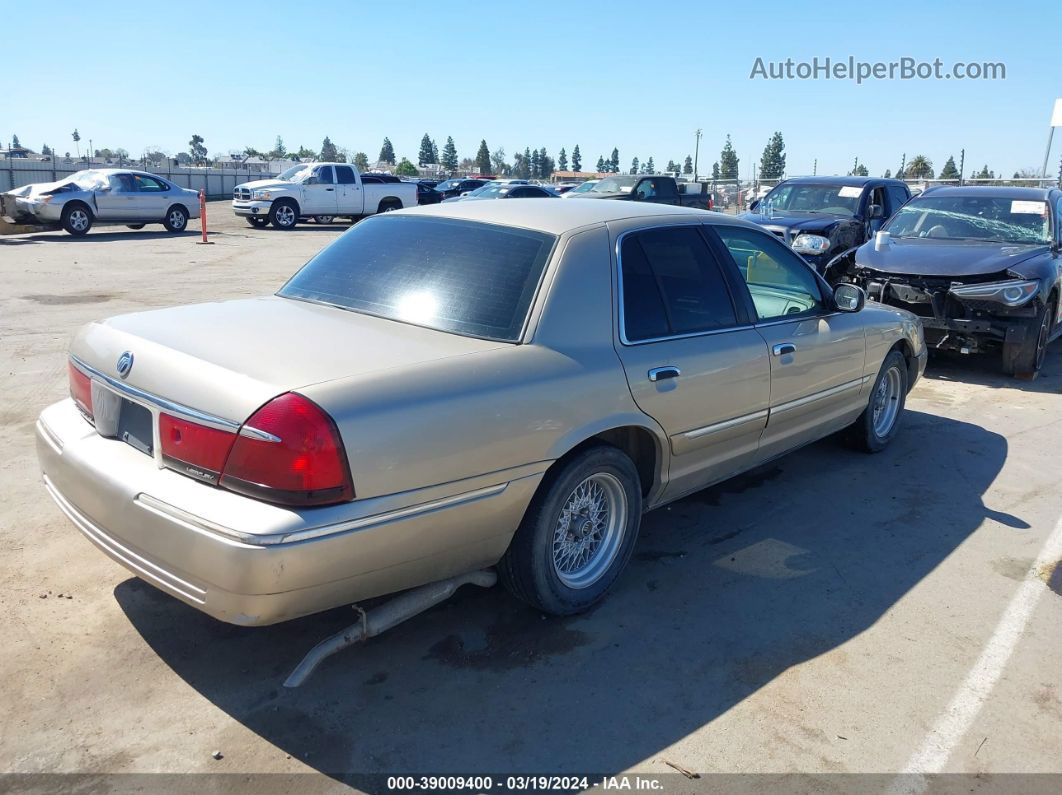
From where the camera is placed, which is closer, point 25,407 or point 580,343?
point 580,343

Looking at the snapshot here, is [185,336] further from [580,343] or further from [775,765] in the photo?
[775,765]

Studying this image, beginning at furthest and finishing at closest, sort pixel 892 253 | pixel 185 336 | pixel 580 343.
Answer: pixel 892 253 < pixel 580 343 < pixel 185 336

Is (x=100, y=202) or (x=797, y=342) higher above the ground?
(x=100, y=202)

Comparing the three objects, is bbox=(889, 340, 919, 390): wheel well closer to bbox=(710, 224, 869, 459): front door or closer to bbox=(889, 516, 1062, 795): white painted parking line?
bbox=(710, 224, 869, 459): front door

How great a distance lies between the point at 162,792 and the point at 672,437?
241cm

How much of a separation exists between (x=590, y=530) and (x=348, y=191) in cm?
2419

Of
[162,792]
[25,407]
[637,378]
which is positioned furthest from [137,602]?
[25,407]

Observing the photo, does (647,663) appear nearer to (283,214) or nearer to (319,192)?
(283,214)

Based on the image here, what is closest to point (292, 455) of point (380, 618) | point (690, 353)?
point (380, 618)

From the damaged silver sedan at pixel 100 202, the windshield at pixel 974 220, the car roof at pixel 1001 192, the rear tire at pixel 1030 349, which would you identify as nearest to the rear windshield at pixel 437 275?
the rear tire at pixel 1030 349

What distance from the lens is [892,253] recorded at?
890 centimetres

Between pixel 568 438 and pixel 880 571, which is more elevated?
pixel 568 438

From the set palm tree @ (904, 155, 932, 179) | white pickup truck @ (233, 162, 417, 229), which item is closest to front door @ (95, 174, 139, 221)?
white pickup truck @ (233, 162, 417, 229)

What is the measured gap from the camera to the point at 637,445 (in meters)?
3.98
